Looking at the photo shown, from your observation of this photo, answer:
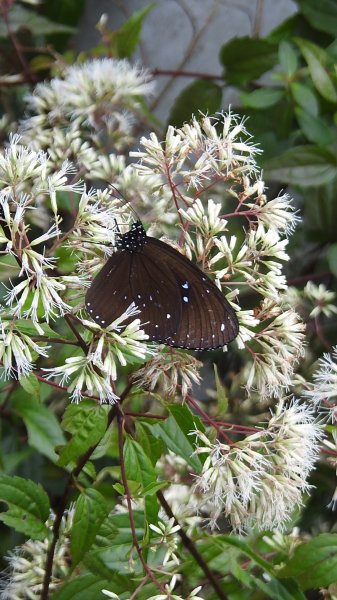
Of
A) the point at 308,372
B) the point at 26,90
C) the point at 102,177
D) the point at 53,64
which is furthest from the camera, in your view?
the point at 26,90

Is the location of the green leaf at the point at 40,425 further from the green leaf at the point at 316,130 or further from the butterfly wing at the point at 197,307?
the green leaf at the point at 316,130

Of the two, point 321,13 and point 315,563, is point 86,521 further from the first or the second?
point 321,13

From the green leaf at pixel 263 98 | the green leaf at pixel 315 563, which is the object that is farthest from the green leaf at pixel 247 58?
the green leaf at pixel 315 563

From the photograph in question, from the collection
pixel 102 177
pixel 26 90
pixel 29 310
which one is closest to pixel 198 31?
pixel 26 90

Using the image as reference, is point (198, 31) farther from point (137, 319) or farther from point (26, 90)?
point (137, 319)

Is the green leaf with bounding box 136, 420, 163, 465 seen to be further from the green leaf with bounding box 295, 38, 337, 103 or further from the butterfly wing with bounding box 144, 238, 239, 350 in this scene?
the green leaf with bounding box 295, 38, 337, 103
